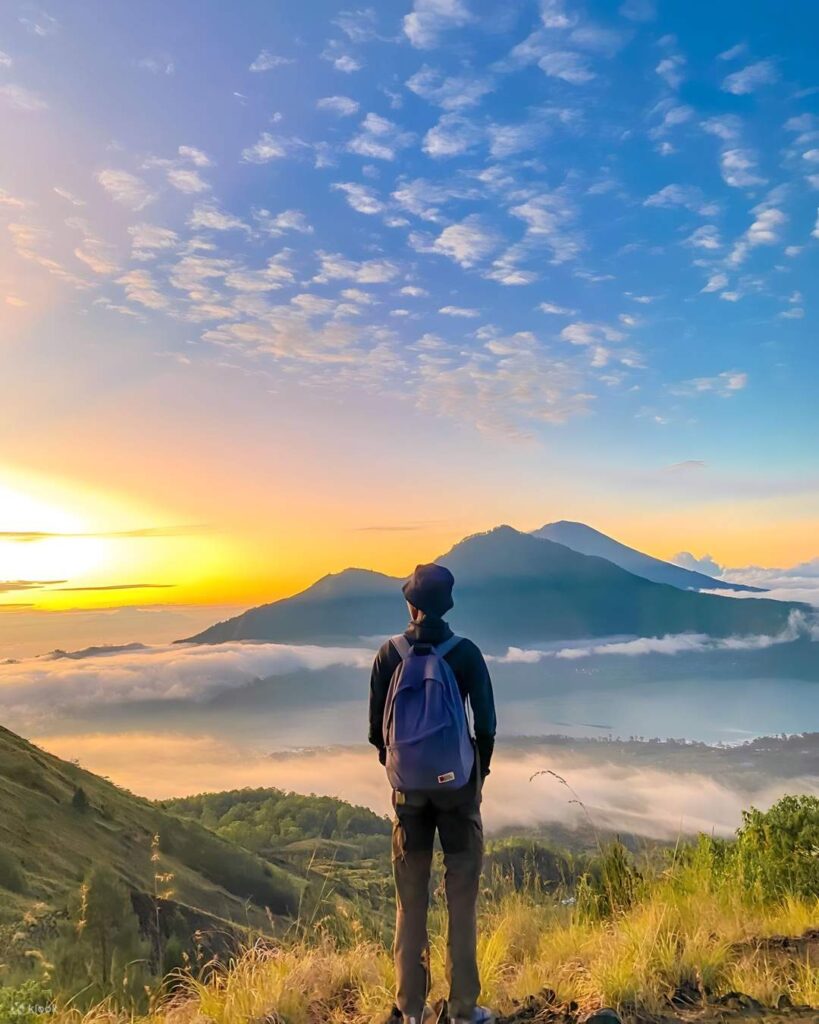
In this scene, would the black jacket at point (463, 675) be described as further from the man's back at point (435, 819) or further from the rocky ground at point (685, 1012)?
the rocky ground at point (685, 1012)

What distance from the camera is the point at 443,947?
18.7ft

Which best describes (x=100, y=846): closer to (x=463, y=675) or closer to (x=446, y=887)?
(x=446, y=887)

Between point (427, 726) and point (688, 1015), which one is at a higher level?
point (427, 726)

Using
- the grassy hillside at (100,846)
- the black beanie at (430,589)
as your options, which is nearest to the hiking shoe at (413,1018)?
the black beanie at (430,589)

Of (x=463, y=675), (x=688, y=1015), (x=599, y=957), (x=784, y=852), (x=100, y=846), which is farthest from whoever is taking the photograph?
(x=100, y=846)

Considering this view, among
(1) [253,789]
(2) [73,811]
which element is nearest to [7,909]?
(2) [73,811]

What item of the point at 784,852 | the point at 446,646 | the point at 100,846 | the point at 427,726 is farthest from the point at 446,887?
the point at 100,846

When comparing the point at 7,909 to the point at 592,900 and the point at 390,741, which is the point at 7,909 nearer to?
the point at 592,900

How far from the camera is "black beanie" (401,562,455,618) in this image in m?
4.44

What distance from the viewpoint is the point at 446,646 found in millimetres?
4371

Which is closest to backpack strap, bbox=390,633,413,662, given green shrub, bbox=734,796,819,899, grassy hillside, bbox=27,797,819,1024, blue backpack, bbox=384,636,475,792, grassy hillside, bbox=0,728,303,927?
blue backpack, bbox=384,636,475,792

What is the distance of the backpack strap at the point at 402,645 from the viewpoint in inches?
173

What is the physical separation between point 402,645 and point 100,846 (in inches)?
2136

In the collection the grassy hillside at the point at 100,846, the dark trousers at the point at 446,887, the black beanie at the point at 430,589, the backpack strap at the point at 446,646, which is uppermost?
the black beanie at the point at 430,589
